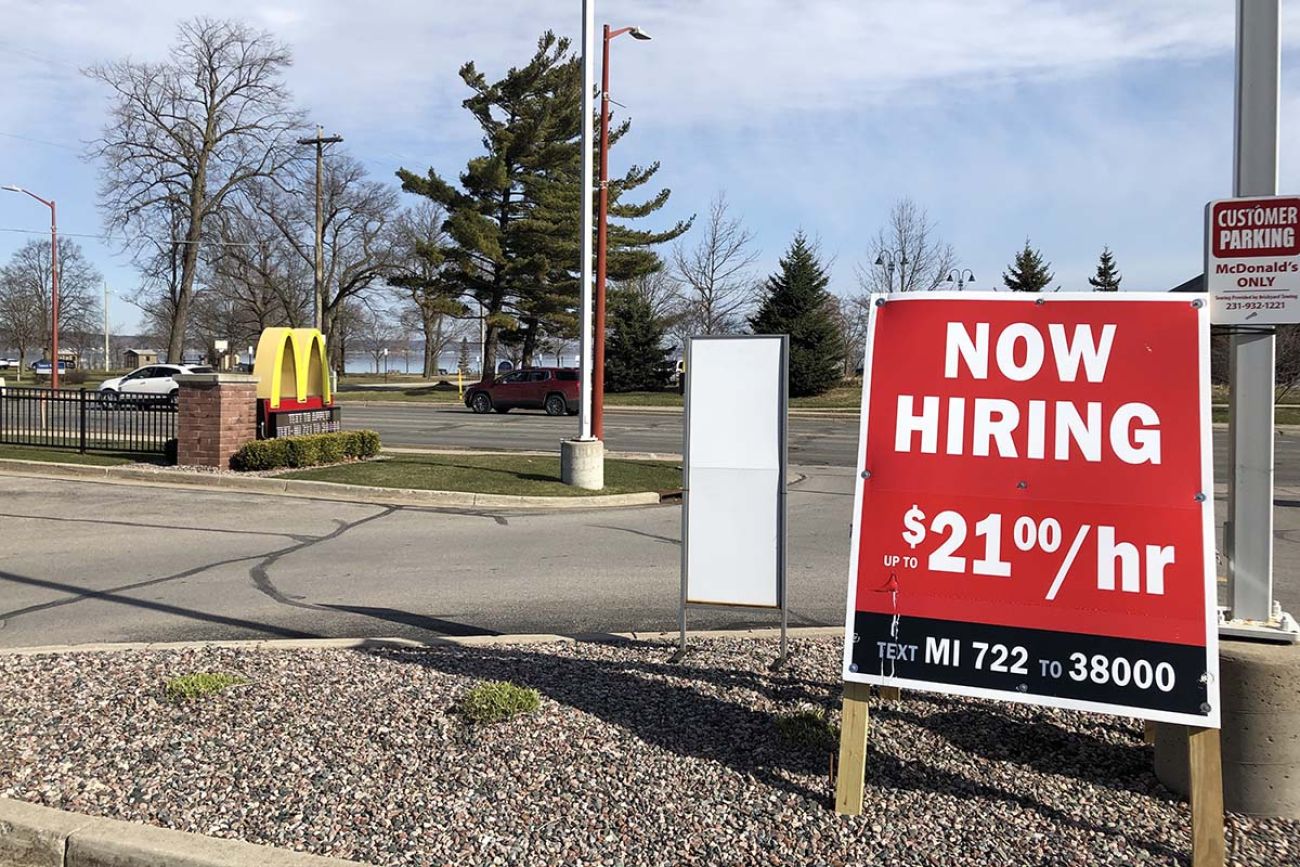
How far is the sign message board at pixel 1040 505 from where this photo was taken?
3438 millimetres

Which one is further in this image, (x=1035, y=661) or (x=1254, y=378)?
(x=1254, y=378)

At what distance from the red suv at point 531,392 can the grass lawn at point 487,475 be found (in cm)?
1768

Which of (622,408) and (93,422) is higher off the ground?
(622,408)

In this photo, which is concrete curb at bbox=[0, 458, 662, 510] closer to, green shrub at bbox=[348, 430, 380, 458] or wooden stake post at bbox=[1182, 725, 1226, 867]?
green shrub at bbox=[348, 430, 380, 458]

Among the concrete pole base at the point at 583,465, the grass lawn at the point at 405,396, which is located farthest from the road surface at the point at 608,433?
the concrete pole base at the point at 583,465

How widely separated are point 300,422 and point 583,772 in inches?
527

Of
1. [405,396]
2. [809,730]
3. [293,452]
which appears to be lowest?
[809,730]

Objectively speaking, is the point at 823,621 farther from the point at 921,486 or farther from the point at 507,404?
the point at 507,404

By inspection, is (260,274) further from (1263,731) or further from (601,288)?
(1263,731)

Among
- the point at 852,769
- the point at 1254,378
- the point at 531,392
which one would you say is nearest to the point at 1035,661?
the point at 852,769

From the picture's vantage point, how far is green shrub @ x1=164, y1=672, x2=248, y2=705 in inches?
178

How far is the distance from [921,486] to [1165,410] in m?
0.86

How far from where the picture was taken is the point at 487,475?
14992mm

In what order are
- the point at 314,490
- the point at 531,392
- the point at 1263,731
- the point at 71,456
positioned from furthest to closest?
1. the point at 531,392
2. the point at 71,456
3. the point at 314,490
4. the point at 1263,731
